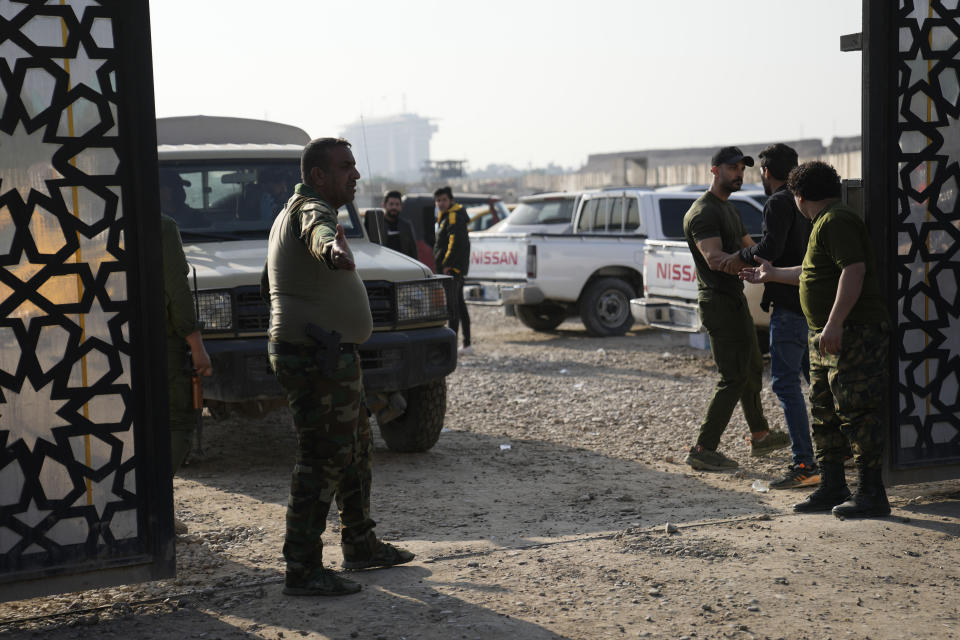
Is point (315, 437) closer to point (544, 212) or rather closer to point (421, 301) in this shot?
point (421, 301)

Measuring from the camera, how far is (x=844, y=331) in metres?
5.43

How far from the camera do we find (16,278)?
4188 mm

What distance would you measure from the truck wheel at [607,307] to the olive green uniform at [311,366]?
1020 centimetres

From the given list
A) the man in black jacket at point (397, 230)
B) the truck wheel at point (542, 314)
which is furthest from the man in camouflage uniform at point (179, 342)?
the truck wheel at point (542, 314)

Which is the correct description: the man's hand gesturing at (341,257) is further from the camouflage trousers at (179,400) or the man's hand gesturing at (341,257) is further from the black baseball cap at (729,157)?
the black baseball cap at (729,157)

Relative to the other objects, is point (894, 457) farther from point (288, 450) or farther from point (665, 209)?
point (665, 209)

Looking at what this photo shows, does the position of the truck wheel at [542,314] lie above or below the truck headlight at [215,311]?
below

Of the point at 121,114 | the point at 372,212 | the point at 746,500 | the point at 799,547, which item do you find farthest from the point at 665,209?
the point at 121,114

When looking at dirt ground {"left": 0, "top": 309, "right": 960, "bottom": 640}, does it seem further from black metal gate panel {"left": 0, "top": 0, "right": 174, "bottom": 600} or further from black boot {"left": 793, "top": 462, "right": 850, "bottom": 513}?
black metal gate panel {"left": 0, "top": 0, "right": 174, "bottom": 600}

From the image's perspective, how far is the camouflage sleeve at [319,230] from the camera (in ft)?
12.9

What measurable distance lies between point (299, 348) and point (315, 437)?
1.20ft

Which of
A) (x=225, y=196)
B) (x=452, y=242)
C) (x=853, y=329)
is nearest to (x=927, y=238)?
(x=853, y=329)

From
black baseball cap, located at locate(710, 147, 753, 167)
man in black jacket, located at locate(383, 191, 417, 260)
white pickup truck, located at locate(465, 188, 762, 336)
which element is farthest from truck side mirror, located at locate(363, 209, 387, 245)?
white pickup truck, located at locate(465, 188, 762, 336)

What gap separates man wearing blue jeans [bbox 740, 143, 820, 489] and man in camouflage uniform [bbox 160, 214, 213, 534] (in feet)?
10.4
